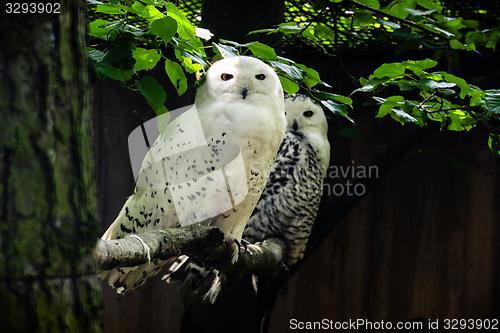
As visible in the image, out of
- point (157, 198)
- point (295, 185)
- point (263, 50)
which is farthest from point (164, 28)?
point (295, 185)

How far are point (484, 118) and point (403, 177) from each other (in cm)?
140

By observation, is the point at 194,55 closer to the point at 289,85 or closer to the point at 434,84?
the point at 289,85

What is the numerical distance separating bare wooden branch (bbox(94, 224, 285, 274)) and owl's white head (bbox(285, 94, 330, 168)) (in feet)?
2.37

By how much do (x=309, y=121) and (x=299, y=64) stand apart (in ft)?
3.38

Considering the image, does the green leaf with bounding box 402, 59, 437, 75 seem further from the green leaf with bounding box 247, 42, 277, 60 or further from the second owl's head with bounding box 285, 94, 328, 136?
the second owl's head with bounding box 285, 94, 328, 136

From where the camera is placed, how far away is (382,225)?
320 centimetres

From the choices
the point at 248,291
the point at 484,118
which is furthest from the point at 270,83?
the point at 248,291

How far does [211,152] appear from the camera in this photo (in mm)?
1924

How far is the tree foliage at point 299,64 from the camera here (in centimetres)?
141

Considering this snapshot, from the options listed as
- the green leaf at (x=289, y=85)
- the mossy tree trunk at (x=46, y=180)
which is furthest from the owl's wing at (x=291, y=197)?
the mossy tree trunk at (x=46, y=180)

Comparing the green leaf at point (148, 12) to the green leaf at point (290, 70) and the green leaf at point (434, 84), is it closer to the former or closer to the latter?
the green leaf at point (290, 70)

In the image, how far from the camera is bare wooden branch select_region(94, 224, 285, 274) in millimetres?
1140

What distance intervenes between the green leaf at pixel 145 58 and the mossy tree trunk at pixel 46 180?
0.74 metres

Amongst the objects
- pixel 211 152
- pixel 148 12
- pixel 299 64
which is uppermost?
pixel 148 12
